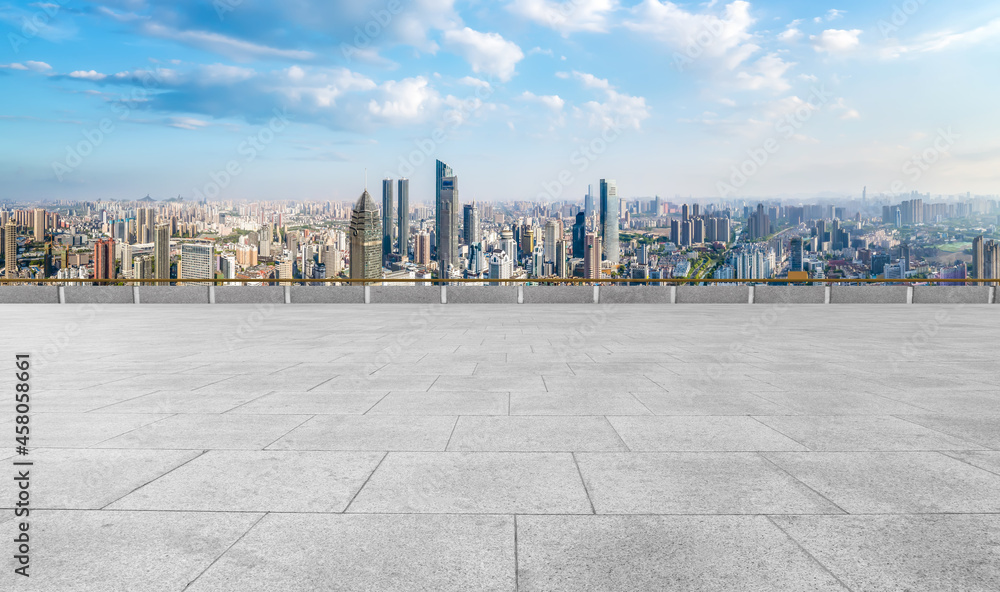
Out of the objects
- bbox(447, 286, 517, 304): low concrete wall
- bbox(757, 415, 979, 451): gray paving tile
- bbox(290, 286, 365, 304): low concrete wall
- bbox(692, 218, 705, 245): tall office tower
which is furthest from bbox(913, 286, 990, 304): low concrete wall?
bbox(290, 286, 365, 304): low concrete wall

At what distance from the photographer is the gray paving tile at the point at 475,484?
394cm

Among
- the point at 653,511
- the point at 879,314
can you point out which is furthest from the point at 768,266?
the point at 653,511

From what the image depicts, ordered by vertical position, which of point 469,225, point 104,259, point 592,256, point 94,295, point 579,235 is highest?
point 469,225

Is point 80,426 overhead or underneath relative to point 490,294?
underneath

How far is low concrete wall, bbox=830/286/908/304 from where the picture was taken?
2692 centimetres

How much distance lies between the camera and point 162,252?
31.5 metres

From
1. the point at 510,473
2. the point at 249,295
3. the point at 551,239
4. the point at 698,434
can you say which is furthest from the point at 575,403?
the point at 551,239

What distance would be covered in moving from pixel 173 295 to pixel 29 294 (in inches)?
276

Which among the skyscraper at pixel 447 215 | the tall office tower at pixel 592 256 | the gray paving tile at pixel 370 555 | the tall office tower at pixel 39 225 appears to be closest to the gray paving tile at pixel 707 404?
the gray paving tile at pixel 370 555

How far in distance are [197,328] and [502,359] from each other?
408 inches

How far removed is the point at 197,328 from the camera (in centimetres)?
1648

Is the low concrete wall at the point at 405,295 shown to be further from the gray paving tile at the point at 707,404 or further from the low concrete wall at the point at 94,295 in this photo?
the gray paving tile at the point at 707,404

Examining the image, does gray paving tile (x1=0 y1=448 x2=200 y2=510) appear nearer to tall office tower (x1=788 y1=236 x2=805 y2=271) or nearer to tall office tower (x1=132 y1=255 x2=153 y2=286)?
tall office tower (x1=132 y1=255 x2=153 y2=286)

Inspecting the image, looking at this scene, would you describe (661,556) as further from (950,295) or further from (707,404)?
(950,295)
